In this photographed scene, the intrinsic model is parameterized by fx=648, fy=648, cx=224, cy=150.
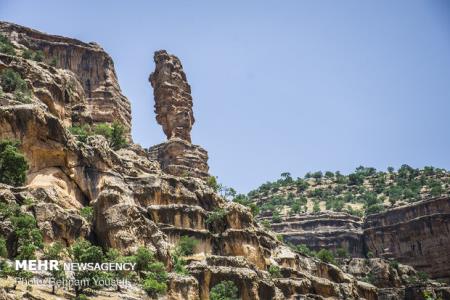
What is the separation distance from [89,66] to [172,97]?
21611 mm

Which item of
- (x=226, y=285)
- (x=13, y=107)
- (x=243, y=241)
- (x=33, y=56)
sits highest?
(x=33, y=56)

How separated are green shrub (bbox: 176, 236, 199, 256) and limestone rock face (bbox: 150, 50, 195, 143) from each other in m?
64.9

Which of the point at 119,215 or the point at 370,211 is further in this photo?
the point at 370,211

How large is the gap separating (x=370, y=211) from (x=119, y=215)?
125 m

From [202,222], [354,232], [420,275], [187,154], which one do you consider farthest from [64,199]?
[354,232]

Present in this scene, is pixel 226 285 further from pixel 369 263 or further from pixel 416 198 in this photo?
pixel 416 198

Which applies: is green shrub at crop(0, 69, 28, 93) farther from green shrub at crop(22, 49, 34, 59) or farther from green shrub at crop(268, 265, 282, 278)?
green shrub at crop(268, 265, 282, 278)

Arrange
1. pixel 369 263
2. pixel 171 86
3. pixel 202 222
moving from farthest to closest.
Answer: pixel 171 86, pixel 369 263, pixel 202 222

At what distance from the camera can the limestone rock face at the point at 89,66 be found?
133 m

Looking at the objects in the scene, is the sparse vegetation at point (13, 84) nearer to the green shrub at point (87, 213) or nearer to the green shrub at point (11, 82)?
the green shrub at point (11, 82)

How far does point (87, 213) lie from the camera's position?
3076 inches

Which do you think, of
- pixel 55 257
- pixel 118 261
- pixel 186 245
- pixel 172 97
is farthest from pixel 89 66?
pixel 55 257

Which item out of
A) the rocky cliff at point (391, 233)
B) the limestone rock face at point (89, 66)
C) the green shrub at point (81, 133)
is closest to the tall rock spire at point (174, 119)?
the limestone rock face at point (89, 66)

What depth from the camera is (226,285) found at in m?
75.3
